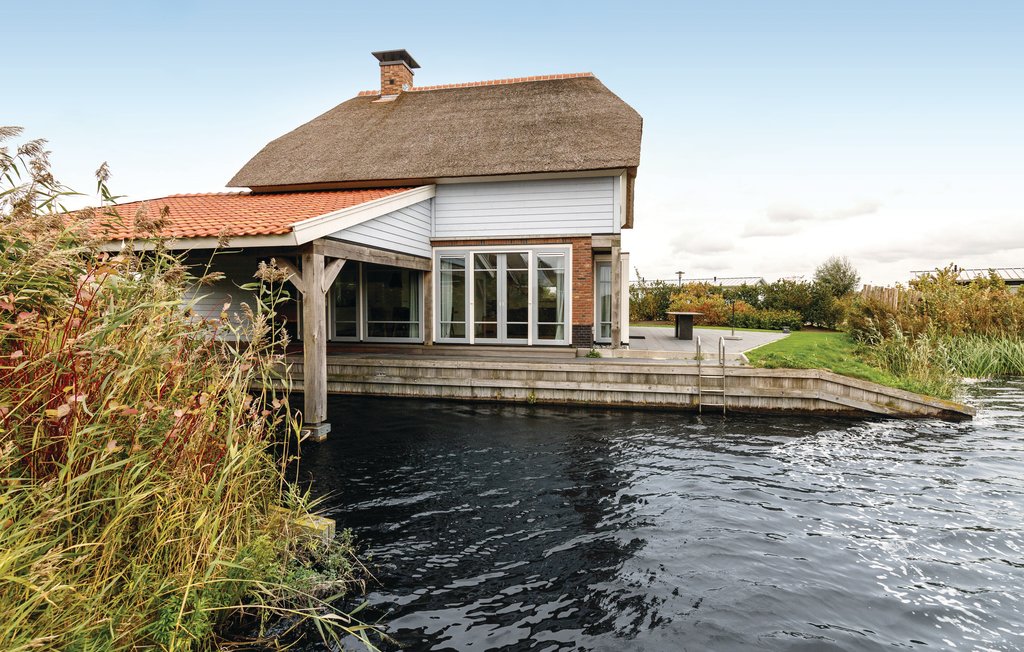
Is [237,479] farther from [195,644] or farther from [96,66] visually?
[96,66]

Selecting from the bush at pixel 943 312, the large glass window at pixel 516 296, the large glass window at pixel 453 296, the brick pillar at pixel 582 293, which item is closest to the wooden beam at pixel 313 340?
the large glass window at pixel 453 296

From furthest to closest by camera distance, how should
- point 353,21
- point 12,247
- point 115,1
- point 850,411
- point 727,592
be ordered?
point 353,21 < point 850,411 < point 115,1 < point 727,592 < point 12,247

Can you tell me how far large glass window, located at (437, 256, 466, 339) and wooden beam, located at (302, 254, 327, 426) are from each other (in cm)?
511

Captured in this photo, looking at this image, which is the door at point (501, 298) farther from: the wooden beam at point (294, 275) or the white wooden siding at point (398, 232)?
the wooden beam at point (294, 275)

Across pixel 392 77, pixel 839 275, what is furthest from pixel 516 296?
pixel 839 275

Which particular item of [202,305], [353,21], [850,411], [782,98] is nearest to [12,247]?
[850,411]

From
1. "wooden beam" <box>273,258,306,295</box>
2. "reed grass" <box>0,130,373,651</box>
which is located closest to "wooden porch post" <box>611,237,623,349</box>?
"wooden beam" <box>273,258,306,295</box>

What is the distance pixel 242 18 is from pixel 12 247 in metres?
12.2

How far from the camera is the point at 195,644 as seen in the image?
2582mm

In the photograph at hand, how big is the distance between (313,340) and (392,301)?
552 centimetres

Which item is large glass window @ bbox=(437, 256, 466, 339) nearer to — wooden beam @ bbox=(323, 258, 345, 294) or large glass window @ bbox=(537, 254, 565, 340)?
large glass window @ bbox=(537, 254, 565, 340)

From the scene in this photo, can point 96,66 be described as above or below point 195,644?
above

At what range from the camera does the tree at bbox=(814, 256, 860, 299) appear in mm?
24094

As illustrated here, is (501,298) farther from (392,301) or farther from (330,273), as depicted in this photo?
(330,273)
